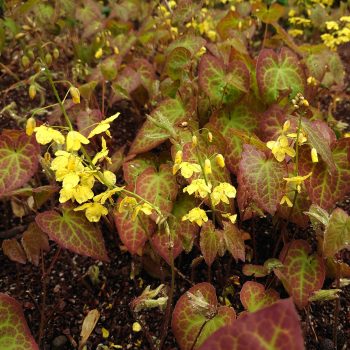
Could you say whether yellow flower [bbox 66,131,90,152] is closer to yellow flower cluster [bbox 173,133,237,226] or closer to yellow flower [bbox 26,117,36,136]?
yellow flower [bbox 26,117,36,136]

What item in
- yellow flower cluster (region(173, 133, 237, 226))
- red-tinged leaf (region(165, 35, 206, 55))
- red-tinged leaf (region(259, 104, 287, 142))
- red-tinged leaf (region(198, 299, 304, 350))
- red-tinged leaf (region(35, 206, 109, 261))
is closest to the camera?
red-tinged leaf (region(198, 299, 304, 350))

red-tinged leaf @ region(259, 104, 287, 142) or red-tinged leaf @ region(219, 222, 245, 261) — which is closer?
red-tinged leaf @ region(219, 222, 245, 261)

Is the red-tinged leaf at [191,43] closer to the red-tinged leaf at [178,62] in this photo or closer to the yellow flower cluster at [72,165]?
the red-tinged leaf at [178,62]

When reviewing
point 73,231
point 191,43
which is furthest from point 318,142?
point 191,43

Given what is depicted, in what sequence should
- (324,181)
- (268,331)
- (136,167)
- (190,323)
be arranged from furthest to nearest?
(136,167), (324,181), (190,323), (268,331)

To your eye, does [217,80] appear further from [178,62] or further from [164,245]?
[164,245]

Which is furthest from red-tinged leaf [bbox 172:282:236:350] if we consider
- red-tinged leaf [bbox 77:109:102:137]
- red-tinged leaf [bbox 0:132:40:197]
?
red-tinged leaf [bbox 77:109:102:137]

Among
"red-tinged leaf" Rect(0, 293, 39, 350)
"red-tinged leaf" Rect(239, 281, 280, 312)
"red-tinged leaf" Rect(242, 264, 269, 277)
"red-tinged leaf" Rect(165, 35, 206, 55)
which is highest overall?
"red-tinged leaf" Rect(165, 35, 206, 55)
